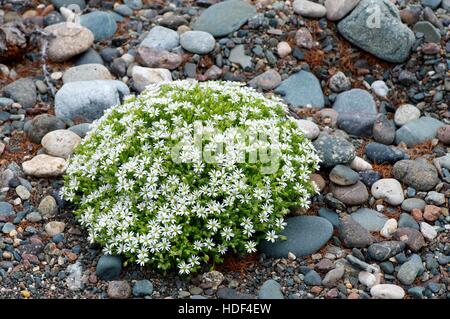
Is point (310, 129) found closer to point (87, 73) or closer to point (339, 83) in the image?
point (339, 83)

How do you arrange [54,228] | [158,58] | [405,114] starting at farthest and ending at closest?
[158,58] → [405,114] → [54,228]

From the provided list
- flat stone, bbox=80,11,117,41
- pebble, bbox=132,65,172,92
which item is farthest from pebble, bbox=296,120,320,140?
flat stone, bbox=80,11,117,41

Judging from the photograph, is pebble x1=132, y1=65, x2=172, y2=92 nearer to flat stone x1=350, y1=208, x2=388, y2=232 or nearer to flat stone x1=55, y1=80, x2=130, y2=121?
flat stone x1=55, y1=80, x2=130, y2=121

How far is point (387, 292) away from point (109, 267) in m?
2.73

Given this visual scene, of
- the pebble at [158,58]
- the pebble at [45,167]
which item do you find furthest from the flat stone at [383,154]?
the pebble at [45,167]

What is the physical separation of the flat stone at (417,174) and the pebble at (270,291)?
2.29m

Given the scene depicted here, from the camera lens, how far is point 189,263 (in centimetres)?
671

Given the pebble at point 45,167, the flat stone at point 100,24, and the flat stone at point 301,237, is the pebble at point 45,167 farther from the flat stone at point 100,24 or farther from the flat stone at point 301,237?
the flat stone at point 100,24

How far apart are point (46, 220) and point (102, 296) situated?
129cm

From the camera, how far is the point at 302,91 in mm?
9461

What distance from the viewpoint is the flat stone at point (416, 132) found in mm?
8797

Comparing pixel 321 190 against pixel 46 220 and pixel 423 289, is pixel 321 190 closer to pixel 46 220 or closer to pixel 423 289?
pixel 423 289

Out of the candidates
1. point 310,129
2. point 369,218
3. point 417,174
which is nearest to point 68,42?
point 310,129

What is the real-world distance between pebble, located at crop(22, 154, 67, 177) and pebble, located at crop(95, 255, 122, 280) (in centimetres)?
150
